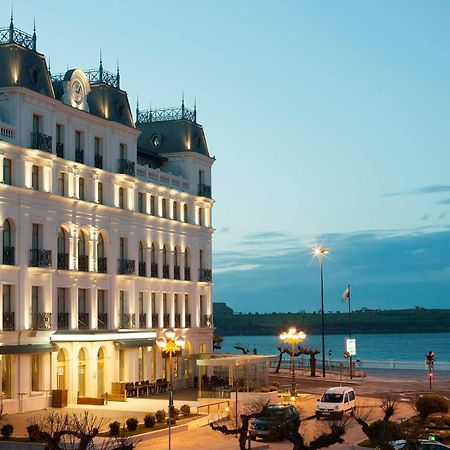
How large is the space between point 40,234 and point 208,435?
16.0 meters

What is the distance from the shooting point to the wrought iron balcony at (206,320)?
76250 mm

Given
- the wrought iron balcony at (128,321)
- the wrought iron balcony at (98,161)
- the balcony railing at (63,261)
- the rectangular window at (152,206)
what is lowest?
the wrought iron balcony at (128,321)

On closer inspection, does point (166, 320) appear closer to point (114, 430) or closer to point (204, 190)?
point (204, 190)

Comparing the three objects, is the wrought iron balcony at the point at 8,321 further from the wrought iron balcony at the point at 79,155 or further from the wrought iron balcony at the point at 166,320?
the wrought iron balcony at the point at 166,320

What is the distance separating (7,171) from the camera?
177 feet

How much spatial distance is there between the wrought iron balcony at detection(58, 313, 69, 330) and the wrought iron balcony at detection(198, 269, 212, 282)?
1928 cm

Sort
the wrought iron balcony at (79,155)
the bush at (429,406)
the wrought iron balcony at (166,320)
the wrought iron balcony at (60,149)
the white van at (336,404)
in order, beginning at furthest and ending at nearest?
the wrought iron balcony at (166,320) < the wrought iron balcony at (79,155) < the wrought iron balcony at (60,149) < the white van at (336,404) < the bush at (429,406)

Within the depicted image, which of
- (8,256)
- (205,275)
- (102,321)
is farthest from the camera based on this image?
(205,275)

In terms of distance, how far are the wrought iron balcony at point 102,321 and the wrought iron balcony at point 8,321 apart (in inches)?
365

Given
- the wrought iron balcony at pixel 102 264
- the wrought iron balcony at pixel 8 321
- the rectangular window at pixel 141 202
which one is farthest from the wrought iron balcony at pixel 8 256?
the rectangular window at pixel 141 202

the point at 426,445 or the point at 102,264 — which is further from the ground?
the point at 102,264

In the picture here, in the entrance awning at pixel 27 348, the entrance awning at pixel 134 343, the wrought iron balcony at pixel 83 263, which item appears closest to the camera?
the entrance awning at pixel 27 348

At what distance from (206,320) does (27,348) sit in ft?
81.7

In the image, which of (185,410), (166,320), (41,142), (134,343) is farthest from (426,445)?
(166,320)
